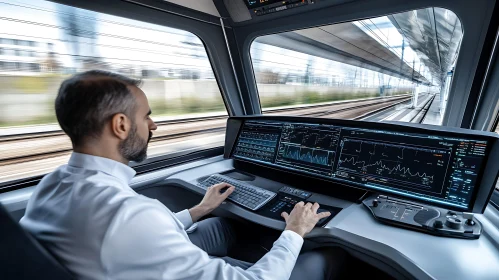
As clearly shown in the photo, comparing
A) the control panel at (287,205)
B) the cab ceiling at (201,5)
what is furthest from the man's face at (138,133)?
the cab ceiling at (201,5)

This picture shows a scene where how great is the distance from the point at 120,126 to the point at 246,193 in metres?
0.86

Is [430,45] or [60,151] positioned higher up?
[430,45]

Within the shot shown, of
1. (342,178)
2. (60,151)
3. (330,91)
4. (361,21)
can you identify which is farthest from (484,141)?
(60,151)

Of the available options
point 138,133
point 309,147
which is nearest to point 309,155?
point 309,147

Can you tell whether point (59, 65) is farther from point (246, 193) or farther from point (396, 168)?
point (396, 168)

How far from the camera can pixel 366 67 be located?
91.8 inches

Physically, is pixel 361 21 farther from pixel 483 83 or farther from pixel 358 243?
pixel 358 243

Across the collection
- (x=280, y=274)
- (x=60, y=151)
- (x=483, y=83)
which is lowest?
(x=280, y=274)

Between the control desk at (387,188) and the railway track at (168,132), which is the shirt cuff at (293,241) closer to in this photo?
the control desk at (387,188)

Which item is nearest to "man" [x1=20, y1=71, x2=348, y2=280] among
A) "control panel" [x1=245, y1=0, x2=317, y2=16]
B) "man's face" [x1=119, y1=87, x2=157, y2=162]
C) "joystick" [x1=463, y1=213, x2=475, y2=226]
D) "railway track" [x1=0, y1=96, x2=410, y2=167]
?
"man's face" [x1=119, y1=87, x2=157, y2=162]

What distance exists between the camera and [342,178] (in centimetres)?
153

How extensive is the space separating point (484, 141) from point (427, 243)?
479 mm

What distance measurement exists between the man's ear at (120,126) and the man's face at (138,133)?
19 mm

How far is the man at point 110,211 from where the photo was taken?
0.68 metres
